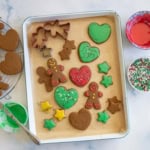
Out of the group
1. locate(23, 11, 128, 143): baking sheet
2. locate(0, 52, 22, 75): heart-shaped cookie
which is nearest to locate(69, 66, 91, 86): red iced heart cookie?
locate(23, 11, 128, 143): baking sheet

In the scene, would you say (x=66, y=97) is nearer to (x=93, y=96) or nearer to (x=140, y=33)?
(x=93, y=96)

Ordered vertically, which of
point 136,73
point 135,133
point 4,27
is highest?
point 4,27

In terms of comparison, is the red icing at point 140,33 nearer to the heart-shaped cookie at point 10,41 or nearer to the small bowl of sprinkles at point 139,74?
the small bowl of sprinkles at point 139,74

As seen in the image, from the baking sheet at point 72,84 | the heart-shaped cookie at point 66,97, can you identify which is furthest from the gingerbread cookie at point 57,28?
the heart-shaped cookie at point 66,97

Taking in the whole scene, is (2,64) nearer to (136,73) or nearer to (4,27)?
(4,27)

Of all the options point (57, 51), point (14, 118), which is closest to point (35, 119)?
point (14, 118)

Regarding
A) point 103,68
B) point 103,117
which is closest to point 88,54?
point 103,68

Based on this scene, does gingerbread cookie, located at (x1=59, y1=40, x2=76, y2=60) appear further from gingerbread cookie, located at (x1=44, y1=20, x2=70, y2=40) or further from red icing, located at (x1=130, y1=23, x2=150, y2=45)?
red icing, located at (x1=130, y1=23, x2=150, y2=45)
